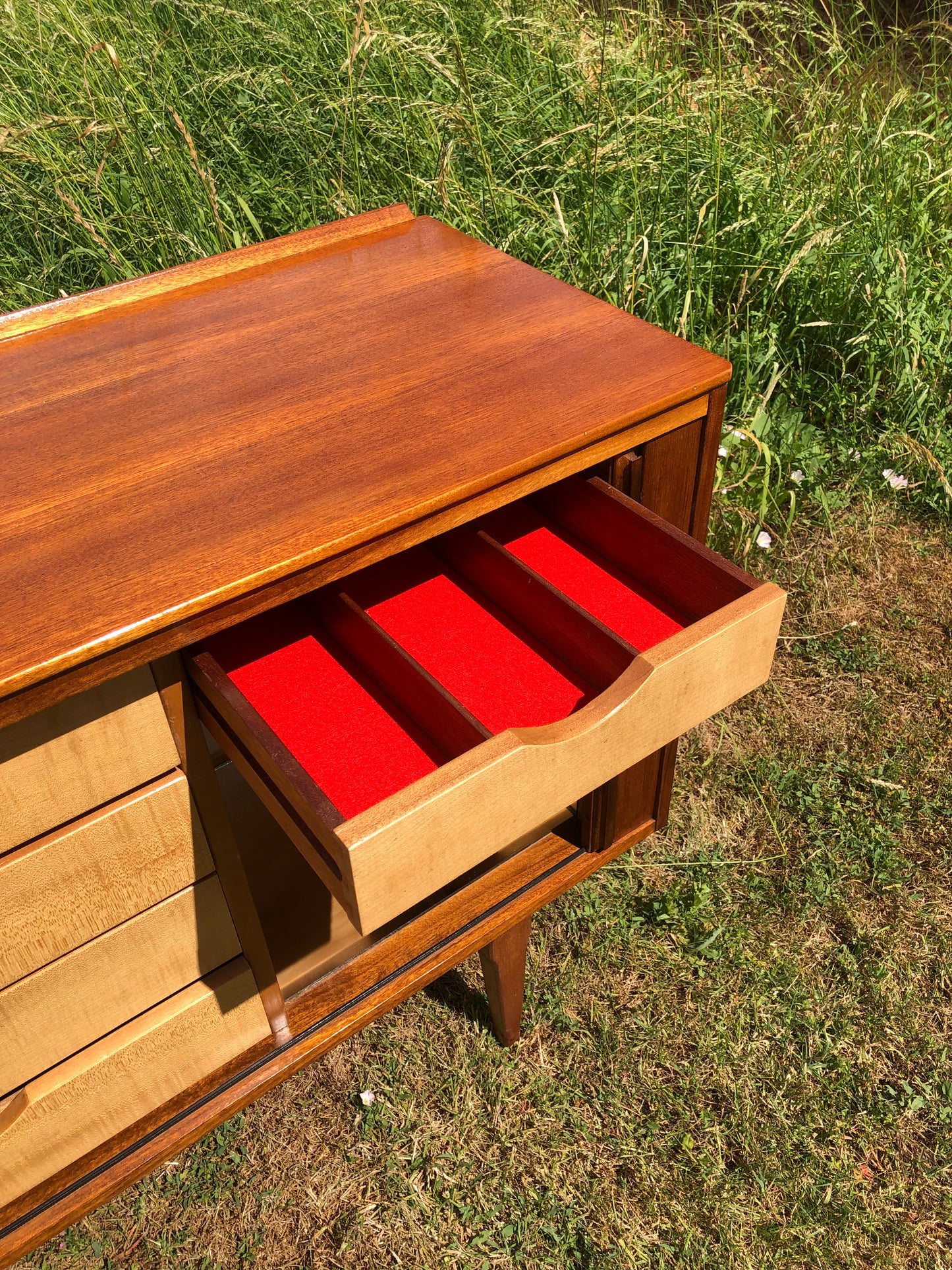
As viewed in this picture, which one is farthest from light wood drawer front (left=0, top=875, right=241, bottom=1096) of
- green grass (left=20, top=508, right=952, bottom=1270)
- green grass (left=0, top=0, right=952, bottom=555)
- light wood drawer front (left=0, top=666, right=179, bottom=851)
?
green grass (left=0, top=0, right=952, bottom=555)

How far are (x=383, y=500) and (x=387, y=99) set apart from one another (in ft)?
4.98

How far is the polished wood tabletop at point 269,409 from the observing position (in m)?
0.87

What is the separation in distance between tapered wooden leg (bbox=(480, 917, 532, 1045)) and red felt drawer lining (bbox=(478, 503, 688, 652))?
19.8 inches

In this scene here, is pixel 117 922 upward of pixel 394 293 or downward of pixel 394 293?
downward

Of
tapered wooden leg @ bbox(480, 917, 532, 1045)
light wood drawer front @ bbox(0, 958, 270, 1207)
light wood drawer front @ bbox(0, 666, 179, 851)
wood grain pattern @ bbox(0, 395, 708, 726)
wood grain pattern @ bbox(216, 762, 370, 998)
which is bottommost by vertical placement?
tapered wooden leg @ bbox(480, 917, 532, 1045)

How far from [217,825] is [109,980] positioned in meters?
0.19

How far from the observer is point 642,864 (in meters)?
1.87

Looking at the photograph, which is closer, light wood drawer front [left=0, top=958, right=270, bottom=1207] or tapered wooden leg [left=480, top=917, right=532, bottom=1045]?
light wood drawer front [left=0, top=958, right=270, bottom=1207]

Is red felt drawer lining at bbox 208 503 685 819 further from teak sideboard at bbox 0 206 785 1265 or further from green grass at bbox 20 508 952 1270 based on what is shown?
green grass at bbox 20 508 952 1270

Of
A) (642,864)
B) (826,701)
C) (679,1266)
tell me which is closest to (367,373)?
(642,864)

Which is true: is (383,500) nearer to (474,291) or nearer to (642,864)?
(474,291)

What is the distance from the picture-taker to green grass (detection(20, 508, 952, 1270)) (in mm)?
1430

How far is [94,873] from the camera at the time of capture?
3.17 ft

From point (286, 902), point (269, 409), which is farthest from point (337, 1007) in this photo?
point (269, 409)
